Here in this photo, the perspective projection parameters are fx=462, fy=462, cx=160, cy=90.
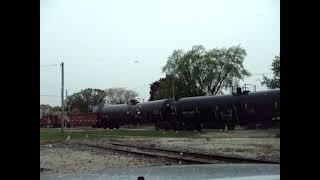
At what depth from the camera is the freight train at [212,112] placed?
A: 113 ft

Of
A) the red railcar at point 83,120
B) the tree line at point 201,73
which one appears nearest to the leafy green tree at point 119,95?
the tree line at point 201,73

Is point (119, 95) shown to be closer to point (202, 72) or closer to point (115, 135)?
point (202, 72)

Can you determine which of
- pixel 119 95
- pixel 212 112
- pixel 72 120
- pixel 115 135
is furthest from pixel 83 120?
pixel 119 95

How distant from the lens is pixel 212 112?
126 ft

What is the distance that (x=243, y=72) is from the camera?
2985 inches

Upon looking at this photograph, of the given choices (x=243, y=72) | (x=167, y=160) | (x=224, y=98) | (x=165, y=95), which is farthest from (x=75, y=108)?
(x=167, y=160)

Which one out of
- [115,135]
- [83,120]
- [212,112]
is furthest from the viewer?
[83,120]

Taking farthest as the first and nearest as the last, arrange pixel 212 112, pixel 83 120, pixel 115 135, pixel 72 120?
pixel 72 120 < pixel 83 120 < pixel 212 112 < pixel 115 135

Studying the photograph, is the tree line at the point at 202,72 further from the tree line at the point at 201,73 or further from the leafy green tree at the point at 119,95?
the leafy green tree at the point at 119,95

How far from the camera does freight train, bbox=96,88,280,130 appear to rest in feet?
113

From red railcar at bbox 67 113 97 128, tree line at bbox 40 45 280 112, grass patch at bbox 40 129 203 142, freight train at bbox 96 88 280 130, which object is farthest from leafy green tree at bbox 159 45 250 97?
grass patch at bbox 40 129 203 142
